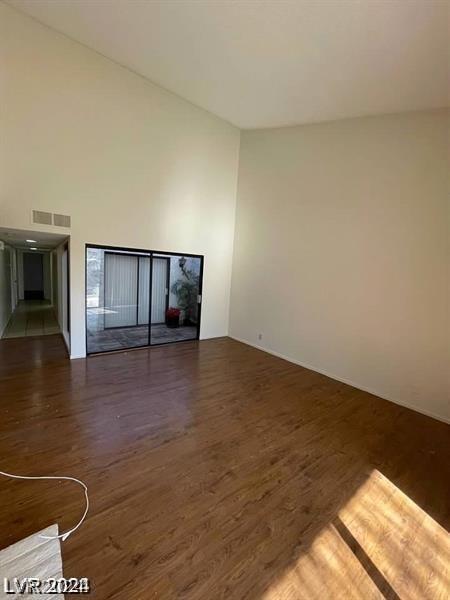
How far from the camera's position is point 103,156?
14.9 ft

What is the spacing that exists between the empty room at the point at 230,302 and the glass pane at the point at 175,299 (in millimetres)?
51

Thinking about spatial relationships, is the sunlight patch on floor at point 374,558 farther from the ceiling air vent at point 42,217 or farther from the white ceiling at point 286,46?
the ceiling air vent at point 42,217

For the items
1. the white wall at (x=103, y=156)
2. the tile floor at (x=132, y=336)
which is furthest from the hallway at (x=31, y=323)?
the white wall at (x=103, y=156)

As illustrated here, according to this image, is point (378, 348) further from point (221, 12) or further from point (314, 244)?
point (221, 12)

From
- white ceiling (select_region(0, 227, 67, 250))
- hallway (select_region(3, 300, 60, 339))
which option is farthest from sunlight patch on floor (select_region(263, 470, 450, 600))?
hallway (select_region(3, 300, 60, 339))

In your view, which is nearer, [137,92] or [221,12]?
[221,12]

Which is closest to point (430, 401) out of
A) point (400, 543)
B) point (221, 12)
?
point (400, 543)

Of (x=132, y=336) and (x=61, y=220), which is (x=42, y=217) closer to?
(x=61, y=220)

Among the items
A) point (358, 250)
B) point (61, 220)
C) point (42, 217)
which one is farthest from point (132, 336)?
point (358, 250)

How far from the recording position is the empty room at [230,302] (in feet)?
5.95

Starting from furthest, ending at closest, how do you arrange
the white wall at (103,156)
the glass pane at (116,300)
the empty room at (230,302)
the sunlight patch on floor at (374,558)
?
the glass pane at (116,300) < the white wall at (103,156) < the empty room at (230,302) < the sunlight patch on floor at (374,558)

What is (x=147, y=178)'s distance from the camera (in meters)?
5.08

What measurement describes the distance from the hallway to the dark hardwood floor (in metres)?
2.48

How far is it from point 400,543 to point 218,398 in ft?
7.39
